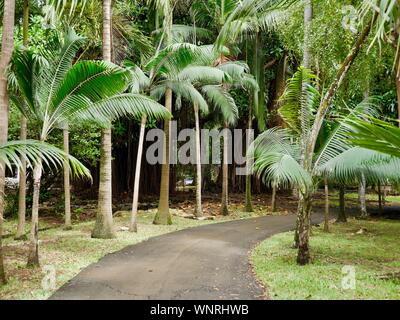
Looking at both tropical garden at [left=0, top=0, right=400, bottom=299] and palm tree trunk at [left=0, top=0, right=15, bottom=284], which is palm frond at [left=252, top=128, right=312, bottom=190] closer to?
tropical garden at [left=0, top=0, right=400, bottom=299]

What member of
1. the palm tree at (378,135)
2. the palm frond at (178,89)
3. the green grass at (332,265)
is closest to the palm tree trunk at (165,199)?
the palm frond at (178,89)

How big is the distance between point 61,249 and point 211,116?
12815mm

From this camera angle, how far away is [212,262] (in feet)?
27.4

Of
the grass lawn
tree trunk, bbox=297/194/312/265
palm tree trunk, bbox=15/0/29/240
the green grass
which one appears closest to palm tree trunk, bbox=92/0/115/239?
the grass lawn

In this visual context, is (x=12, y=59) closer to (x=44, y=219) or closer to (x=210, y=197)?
(x=44, y=219)

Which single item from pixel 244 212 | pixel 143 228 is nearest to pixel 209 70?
pixel 143 228

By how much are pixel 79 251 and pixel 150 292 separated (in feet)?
11.9

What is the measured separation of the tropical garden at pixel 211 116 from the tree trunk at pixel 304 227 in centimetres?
2

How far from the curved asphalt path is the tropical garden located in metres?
0.37

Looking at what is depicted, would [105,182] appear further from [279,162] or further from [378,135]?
[378,135]

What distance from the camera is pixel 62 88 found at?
7078 mm

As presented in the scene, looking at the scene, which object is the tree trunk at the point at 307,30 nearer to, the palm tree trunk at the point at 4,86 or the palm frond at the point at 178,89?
Result: the palm frond at the point at 178,89

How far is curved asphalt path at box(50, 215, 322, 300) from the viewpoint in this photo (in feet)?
19.8

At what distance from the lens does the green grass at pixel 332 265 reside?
608 cm
